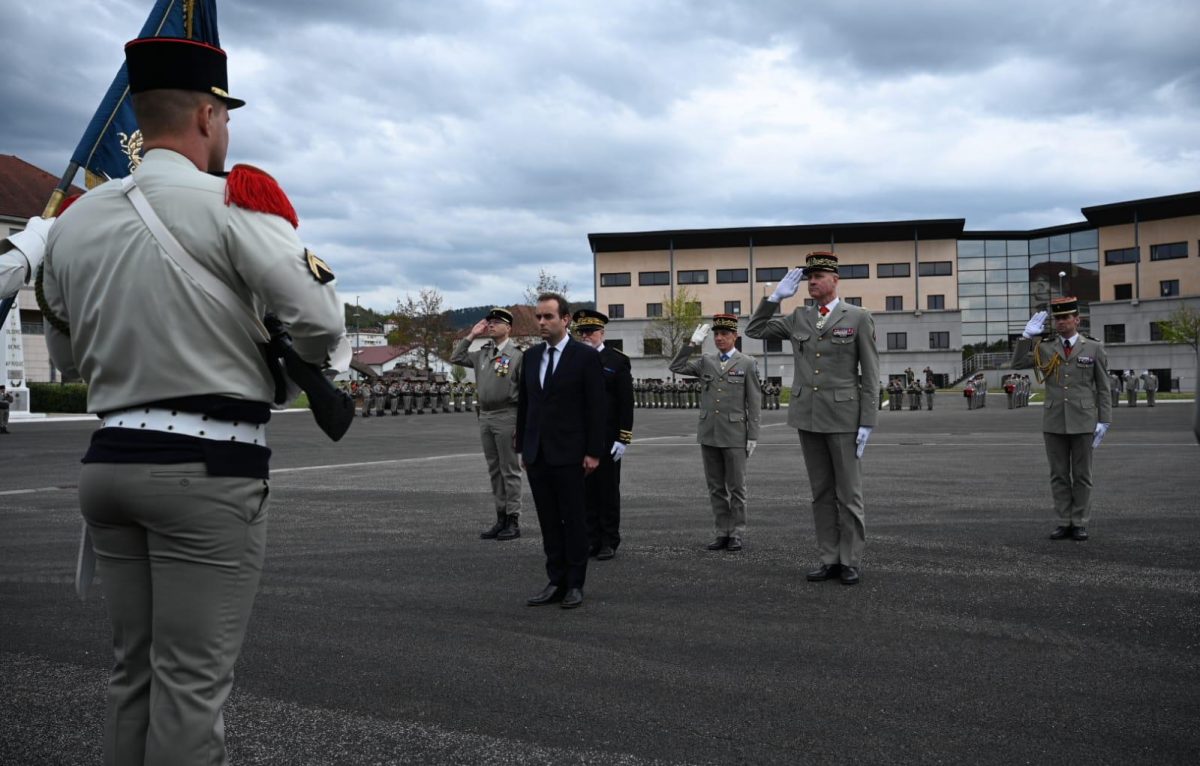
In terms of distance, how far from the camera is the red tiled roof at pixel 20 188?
192 feet

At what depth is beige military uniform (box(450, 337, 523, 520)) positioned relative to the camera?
9203 mm

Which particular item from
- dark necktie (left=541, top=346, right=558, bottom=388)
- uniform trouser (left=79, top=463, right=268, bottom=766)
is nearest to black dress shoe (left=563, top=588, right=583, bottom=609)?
dark necktie (left=541, top=346, right=558, bottom=388)

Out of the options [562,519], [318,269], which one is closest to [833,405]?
[562,519]

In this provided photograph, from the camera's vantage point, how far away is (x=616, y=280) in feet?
268

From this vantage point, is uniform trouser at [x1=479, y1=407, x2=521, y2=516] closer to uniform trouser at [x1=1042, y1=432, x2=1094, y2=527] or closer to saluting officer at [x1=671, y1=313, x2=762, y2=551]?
saluting officer at [x1=671, y1=313, x2=762, y2=551]

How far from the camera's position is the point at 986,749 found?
146 inches

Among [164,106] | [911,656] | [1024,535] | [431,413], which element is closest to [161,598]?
[164,106]

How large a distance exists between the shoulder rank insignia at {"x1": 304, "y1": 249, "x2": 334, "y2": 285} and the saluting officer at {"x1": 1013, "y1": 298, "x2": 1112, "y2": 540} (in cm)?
779

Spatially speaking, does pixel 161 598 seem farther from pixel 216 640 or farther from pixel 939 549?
pixel 939 549

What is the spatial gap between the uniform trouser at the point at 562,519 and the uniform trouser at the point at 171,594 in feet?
12.9

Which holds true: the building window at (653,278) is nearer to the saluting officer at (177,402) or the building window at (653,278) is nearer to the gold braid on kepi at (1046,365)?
the gold braid on kepi at (1046,365)

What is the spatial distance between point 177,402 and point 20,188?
6925 centimetres

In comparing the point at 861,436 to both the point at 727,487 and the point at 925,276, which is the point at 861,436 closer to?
the point at 727,487

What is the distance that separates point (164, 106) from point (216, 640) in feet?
4.68
